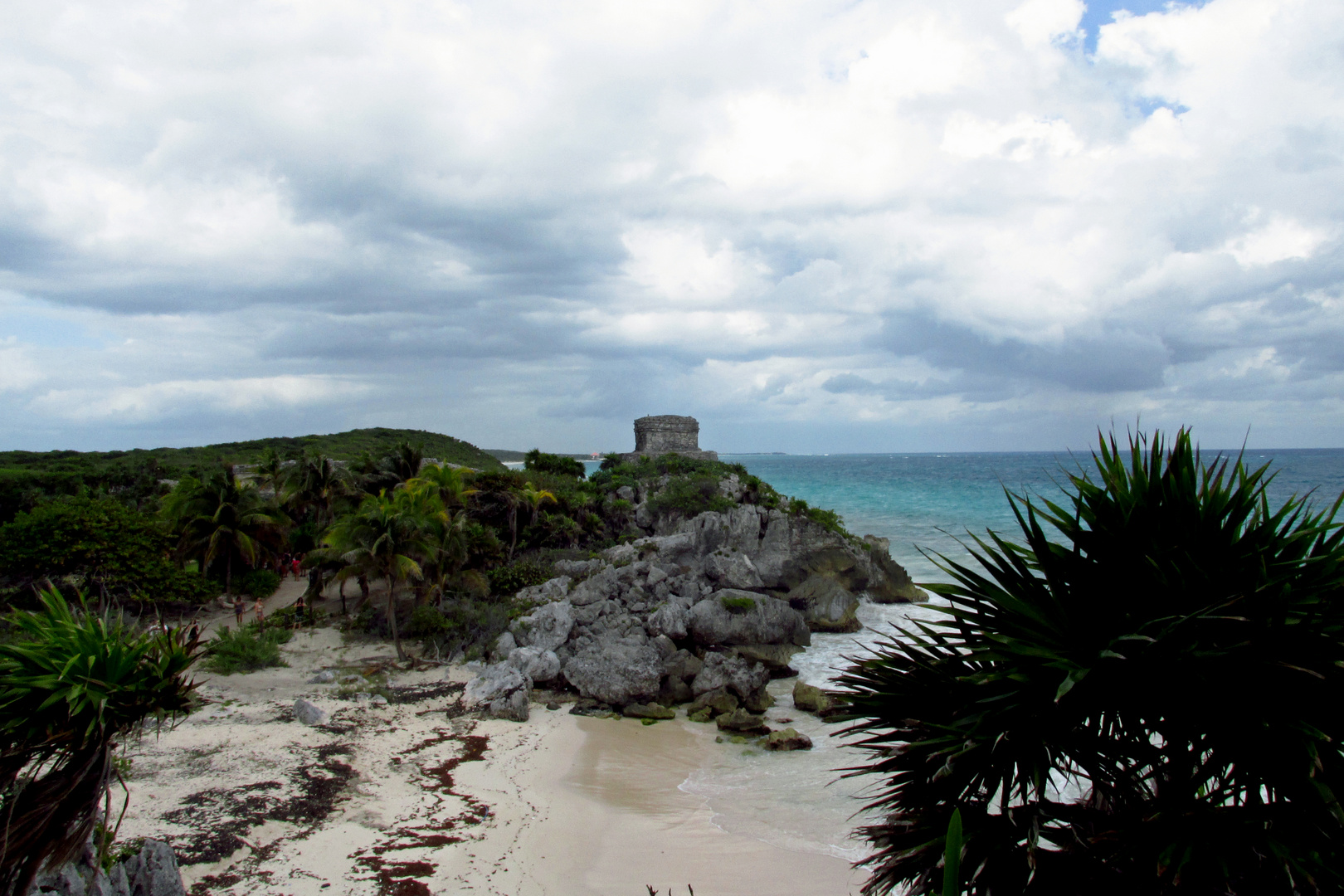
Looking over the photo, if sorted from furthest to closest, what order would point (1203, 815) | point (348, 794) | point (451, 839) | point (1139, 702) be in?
point (348, 794) < point (451, 839) < point (1139, 702) < point (1203, 815)

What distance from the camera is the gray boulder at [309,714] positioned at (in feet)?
47.3

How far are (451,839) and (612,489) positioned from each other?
2459 cm

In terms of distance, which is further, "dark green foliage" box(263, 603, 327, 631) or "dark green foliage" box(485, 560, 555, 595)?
"dark green foliage" box(485, 560, 555, 595)

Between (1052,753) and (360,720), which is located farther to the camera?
(360,720)

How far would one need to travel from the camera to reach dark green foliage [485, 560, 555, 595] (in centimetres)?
2375

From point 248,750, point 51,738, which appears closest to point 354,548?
point 248,750

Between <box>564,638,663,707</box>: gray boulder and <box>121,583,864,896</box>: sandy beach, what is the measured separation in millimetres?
1172

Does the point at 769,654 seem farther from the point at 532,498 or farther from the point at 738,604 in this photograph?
the point at 532,498

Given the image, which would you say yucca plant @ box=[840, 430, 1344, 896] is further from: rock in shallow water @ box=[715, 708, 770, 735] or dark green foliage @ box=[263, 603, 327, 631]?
dark green foliage @ box=[263, 603, 327, 631]

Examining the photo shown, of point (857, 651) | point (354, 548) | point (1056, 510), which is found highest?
point (1056, 510)

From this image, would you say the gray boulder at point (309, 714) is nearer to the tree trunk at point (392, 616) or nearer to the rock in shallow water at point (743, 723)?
the tree trunk at point (392, 616)

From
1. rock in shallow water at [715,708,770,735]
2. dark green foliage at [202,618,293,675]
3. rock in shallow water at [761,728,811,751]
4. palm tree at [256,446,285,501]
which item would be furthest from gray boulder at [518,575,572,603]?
palm tree at [256,446,285,501]

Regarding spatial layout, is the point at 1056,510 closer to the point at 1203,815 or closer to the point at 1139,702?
the point at 1139,702

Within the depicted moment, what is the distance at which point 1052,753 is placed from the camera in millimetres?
3514
